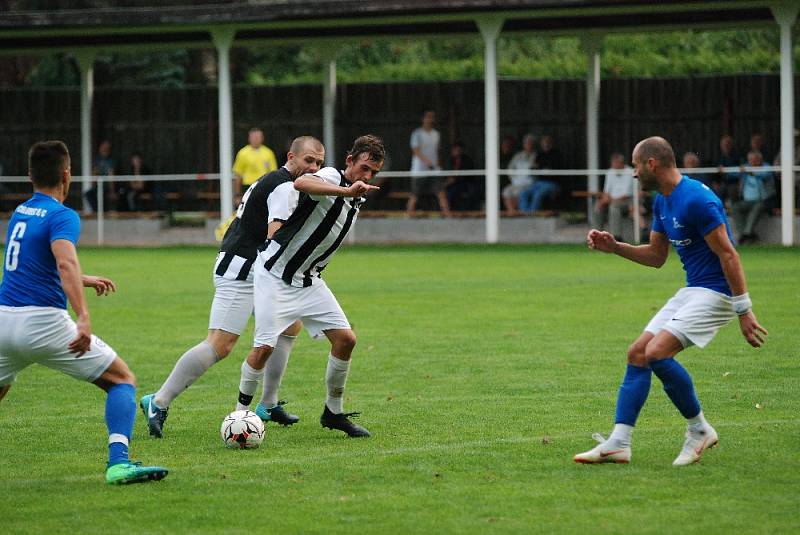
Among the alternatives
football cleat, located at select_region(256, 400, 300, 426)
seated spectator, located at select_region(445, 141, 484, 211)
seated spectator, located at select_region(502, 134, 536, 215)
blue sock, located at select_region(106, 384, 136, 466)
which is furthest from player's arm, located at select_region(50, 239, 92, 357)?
seated spectator, located at select_region(445, 141, 484, 211)

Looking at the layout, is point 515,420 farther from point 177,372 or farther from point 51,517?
point 51,517

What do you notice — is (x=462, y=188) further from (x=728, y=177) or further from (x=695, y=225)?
(x=695, y=225)

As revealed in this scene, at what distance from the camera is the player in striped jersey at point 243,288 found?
29.3 ft

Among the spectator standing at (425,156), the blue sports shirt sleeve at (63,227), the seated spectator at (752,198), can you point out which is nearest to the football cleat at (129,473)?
the blue sports shirt sleeve at (63,227)

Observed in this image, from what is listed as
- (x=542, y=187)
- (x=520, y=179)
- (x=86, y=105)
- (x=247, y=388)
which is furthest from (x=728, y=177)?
(x=247, y=388)

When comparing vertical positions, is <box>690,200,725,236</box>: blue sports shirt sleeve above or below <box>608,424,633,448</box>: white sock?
above

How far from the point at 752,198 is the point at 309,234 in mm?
17313

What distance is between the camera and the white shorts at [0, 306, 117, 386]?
6.98 meters

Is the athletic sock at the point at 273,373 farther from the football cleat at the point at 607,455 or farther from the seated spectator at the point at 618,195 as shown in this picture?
the seated spectator at the point at 618,195

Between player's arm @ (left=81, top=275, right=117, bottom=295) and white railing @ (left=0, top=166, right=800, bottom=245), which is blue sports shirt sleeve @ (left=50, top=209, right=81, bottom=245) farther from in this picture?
white railing @ (left=0, top=166, right=800, bottom=245)

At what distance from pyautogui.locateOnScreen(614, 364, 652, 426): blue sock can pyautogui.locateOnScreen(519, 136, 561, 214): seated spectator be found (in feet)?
65.4

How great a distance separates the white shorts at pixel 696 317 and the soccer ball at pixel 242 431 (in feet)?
8.11

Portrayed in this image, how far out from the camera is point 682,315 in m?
7.62

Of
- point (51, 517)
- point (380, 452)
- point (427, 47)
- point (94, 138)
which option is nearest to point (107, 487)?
point (51, 517)
